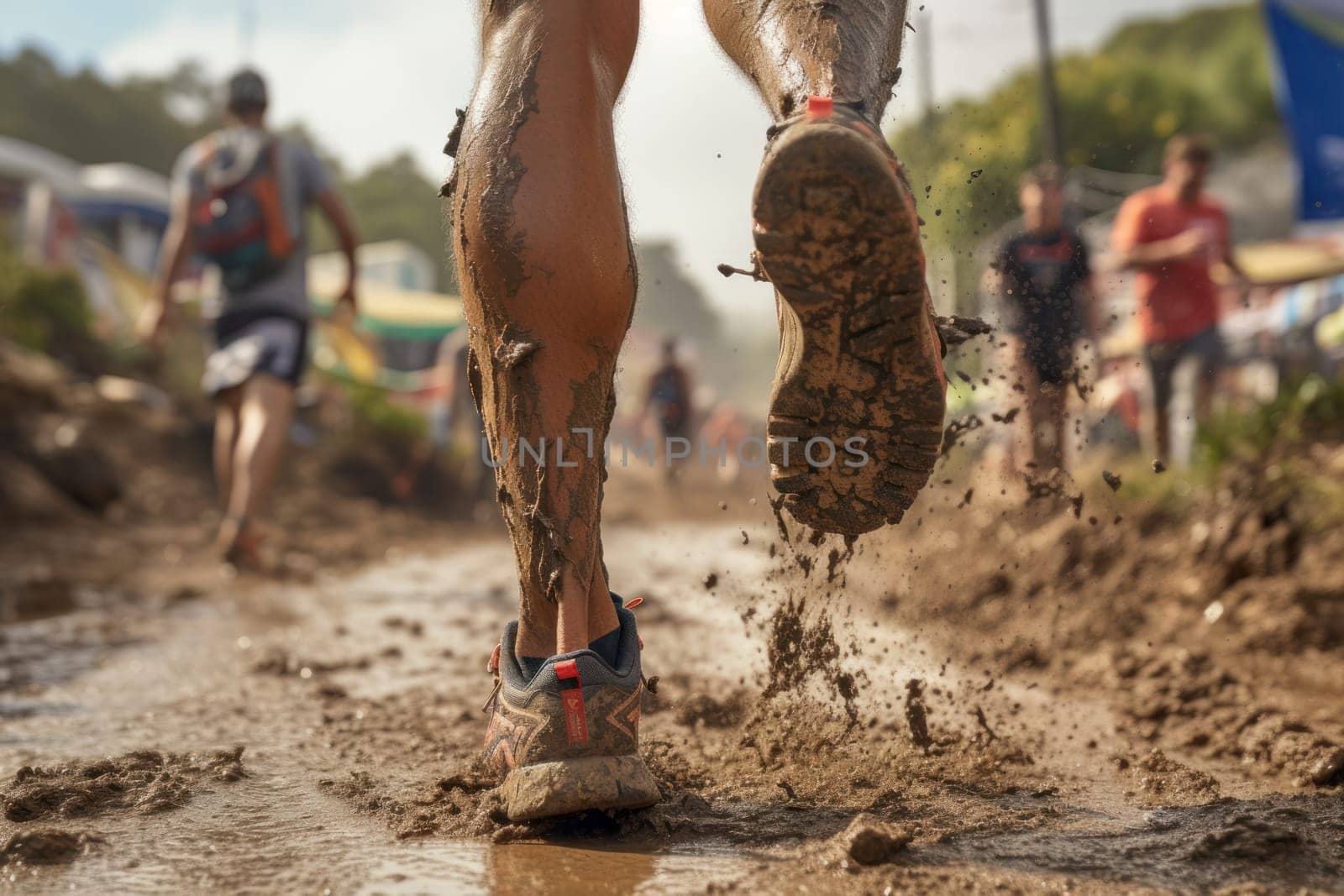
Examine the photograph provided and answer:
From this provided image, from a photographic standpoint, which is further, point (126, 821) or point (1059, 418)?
point (1059, 418)

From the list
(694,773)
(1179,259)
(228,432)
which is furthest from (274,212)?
(1179,259)

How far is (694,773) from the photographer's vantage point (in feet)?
5.90

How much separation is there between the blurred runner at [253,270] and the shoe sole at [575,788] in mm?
3261

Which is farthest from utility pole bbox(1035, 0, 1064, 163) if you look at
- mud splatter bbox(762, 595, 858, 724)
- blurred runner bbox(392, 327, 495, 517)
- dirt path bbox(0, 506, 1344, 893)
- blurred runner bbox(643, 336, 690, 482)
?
mud splatter bbox(762, 595, 858, 724)

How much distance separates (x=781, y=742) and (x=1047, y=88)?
1351 centimetres

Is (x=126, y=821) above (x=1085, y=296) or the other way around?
the other way around

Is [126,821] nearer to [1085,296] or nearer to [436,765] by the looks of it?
[436,765]

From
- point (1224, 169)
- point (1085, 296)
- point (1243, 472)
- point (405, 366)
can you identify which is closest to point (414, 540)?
point (1243, 472)

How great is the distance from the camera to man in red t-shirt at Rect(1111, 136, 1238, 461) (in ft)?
18.6

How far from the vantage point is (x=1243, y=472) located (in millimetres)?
3967

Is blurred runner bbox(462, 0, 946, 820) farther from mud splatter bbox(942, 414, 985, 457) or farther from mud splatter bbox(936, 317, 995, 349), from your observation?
mud splatter bbox(942, 414, 985, 457)

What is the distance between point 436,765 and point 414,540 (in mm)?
5545

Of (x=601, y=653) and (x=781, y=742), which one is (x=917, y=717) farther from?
(x=601, y=653)

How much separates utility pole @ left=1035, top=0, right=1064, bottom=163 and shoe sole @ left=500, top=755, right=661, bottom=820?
519 inches
